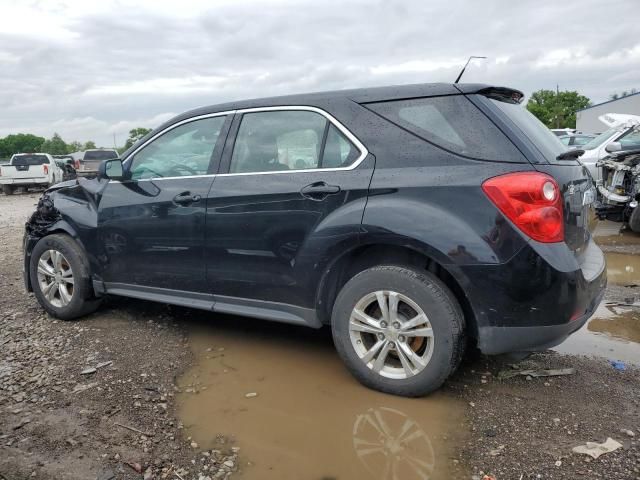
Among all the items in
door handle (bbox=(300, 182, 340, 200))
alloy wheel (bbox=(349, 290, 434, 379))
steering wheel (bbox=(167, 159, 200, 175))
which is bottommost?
alloy wheel (bbox=(349, 290, 434, 379))

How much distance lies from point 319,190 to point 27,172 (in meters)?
20.7

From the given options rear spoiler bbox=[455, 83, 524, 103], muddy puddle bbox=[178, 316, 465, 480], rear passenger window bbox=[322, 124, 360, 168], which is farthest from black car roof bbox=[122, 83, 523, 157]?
muddy puddle bbox=[178, 316, 465, 480]

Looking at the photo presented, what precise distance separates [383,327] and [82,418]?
5.88 feet

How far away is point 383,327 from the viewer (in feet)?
10.3

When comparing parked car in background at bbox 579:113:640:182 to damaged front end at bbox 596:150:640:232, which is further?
parked car in background at bbox 579:113:640:182

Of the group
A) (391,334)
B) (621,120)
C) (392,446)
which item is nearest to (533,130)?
(391,334)

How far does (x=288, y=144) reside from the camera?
3564 mm

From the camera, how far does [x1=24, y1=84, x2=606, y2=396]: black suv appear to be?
2824 mm

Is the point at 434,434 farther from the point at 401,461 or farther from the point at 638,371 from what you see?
the point at 638,371

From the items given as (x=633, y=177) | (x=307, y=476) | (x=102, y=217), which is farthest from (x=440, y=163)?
(x=633, y=177)

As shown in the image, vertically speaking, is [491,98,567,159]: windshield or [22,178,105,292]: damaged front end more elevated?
[491,98,567,159]: windshield

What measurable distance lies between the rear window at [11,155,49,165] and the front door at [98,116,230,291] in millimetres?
19402

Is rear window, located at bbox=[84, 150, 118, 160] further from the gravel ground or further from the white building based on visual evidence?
the white building

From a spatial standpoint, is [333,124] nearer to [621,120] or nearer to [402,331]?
[402,331]
